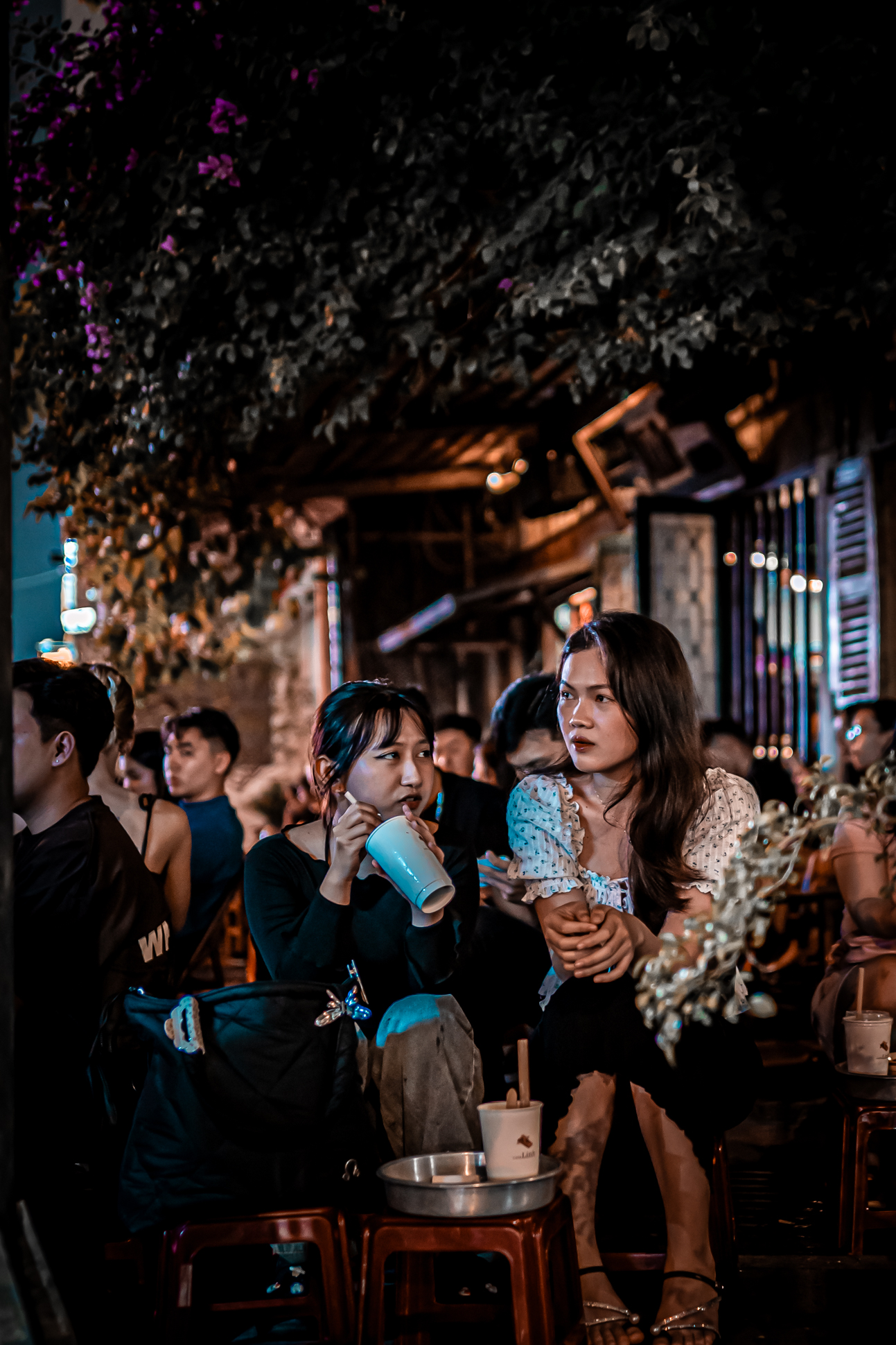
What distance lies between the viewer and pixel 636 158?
4879 millimetres

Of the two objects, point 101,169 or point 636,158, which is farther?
point 101,169

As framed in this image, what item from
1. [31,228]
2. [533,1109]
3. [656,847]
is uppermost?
[31,228]

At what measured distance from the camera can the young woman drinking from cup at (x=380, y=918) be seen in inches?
116

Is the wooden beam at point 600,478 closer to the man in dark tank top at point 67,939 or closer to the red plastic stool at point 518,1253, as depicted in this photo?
the man in dark tank top at point 67,939

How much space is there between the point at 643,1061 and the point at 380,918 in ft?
2.42

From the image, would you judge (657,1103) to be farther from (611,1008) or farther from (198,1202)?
(198,1202)

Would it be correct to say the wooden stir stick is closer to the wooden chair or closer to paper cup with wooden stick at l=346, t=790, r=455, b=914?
paper cup with wooden stick at l=346, t=790, r=455, b=914

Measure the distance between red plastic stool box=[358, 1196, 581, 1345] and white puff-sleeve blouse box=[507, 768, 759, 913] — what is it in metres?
0.85

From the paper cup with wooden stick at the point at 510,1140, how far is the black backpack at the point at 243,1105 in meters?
0.32

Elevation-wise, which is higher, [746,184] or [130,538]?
[746,184]

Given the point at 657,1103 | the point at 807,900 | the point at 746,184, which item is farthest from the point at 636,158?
the point at 657,1103

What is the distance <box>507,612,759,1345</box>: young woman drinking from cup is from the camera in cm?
307

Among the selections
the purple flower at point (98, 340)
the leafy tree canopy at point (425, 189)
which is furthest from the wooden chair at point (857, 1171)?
the purple flower at point (98, 340)

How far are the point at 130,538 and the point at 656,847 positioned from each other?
18.1 ft
